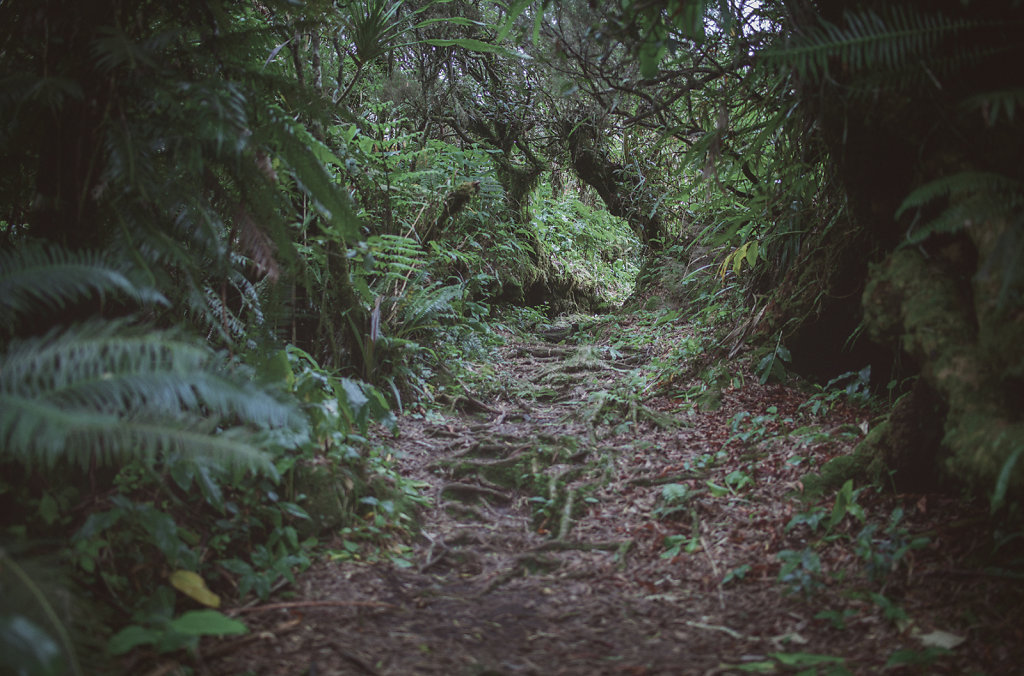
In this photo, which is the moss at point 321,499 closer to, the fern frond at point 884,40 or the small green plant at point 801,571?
the small green plant at point 801,571

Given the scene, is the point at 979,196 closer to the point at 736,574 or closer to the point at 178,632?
the point at 736,574

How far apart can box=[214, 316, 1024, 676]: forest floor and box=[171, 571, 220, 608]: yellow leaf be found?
0.42 feet

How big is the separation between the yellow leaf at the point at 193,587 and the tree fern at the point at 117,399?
525mm

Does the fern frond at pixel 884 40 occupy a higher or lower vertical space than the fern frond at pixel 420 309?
higher

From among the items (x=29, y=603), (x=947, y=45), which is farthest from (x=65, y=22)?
(x=947, y=45)

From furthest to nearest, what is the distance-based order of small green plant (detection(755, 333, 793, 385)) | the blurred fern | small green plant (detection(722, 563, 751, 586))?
1. small green plant (detection(755, 333, 793, 385))
2. small green plant (detection(722, 563, 751, 586))
3. the blurred fern

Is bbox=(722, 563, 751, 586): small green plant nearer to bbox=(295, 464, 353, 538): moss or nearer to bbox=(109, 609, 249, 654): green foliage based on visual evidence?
bbox=(295, 464, 353, 538): moss

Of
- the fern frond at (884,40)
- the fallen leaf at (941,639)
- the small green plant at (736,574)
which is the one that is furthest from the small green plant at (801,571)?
the fern frond at (884,40)

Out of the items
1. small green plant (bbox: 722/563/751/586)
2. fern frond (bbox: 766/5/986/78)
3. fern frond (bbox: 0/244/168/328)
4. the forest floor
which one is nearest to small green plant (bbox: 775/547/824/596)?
the forest floor

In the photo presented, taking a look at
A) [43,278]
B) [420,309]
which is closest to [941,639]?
[43,278]

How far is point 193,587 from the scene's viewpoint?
1736 millimetres

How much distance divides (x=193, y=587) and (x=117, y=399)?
0.70 m

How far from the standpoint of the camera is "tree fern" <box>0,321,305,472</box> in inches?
49.4

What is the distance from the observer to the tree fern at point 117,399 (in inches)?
49.4
